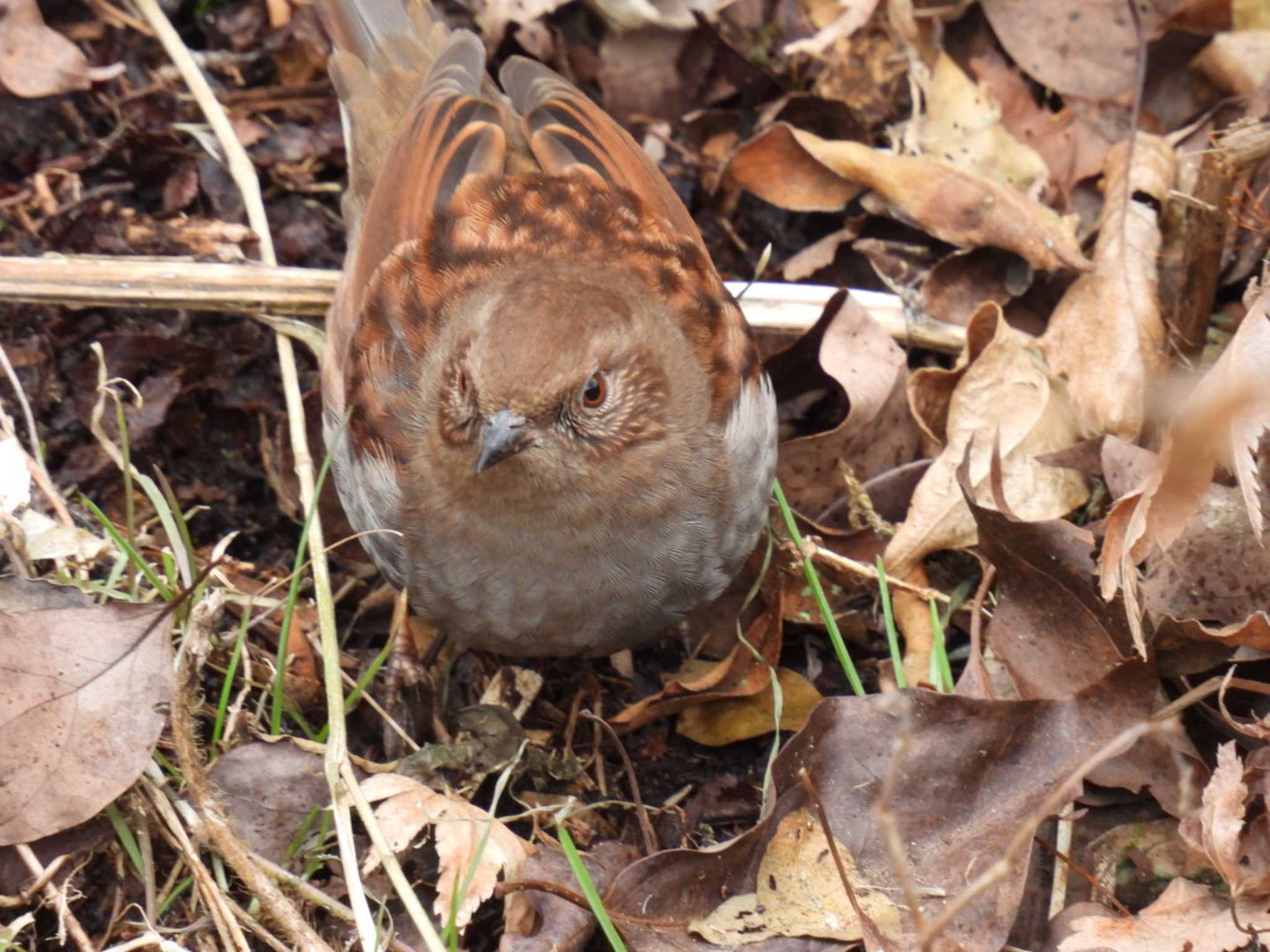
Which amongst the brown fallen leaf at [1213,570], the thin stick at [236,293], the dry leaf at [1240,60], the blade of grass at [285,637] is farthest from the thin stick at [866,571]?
the dry leaf at [1240,60]

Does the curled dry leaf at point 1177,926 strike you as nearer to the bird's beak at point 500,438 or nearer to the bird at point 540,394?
the bird at point 540,394

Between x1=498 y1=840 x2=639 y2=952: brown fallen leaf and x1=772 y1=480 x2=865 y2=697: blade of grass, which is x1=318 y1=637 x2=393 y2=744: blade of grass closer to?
x1=498 y1=840 x2=639 y2=952: brown fallen leaf

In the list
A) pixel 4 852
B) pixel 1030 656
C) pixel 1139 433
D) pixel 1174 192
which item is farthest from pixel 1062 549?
pixel 4 852

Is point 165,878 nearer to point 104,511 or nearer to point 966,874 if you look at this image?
point 104,511

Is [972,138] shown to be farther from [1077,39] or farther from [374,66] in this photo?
[374,66]

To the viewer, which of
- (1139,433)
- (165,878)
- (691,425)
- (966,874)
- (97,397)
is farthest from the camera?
(97,397)

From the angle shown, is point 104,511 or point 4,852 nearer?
point 4,852
